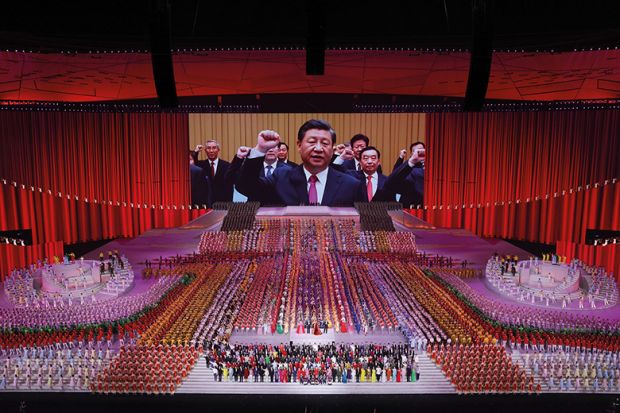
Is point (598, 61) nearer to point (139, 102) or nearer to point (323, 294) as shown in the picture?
point (323, 294)

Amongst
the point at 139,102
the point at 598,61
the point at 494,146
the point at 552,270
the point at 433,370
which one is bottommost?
the point at 433,370

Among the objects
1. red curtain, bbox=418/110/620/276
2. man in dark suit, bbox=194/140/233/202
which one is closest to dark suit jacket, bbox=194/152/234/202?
man in dark suit, bbox=194/140/233/202

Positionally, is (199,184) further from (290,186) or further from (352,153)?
(352,153)

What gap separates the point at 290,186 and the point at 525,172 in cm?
802

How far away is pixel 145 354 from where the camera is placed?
9.27m

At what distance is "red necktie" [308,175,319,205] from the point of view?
1853 centimetres

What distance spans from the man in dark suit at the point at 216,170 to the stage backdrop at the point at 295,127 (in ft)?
0.68

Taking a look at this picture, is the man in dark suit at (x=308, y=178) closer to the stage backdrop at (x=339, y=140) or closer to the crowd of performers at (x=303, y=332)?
the stage backdrop at (x=339, y=140)

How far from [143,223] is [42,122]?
4741 millimetres

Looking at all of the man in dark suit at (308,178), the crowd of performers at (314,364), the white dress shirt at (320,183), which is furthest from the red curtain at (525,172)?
the crowd of performers at (314,364)

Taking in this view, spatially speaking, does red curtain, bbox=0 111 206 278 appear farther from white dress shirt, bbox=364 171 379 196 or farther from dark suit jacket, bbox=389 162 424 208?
dark suit jacket, bbox=389 162 424 208

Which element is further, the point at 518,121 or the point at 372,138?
the point at 372,138

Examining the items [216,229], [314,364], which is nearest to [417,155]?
[216,229]

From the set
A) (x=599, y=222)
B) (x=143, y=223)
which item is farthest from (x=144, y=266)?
(x=599, y=222)
